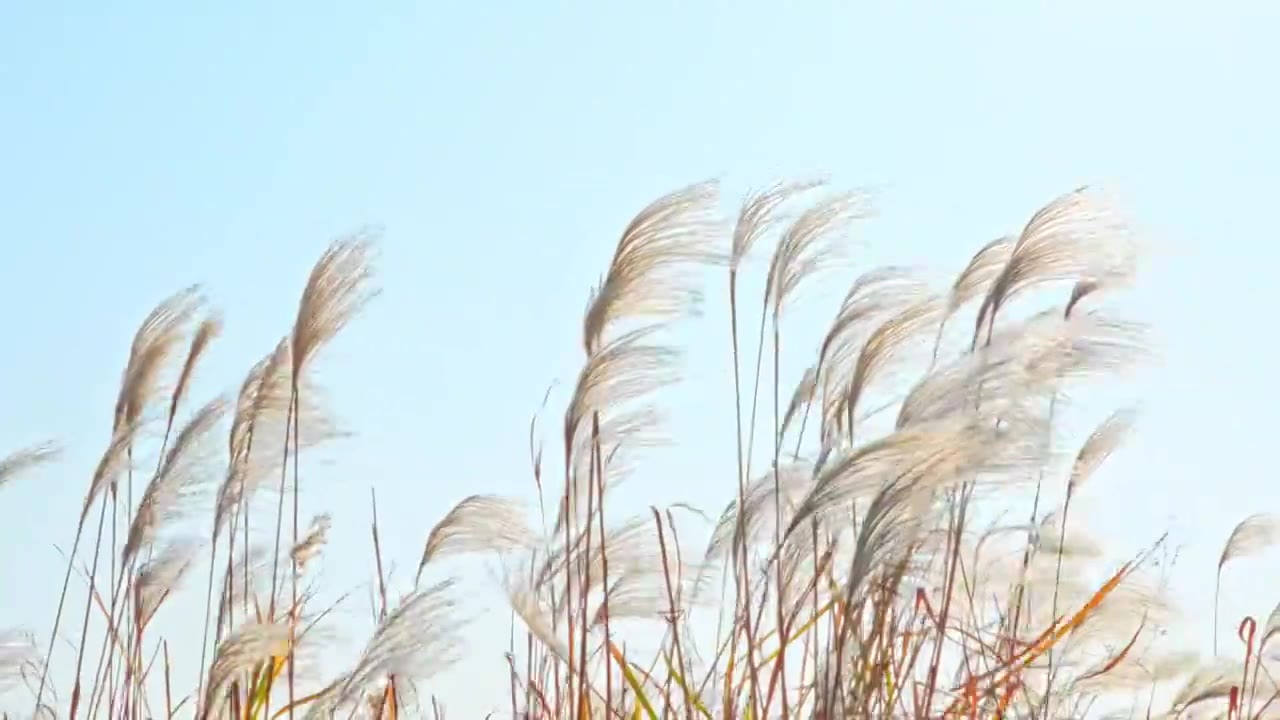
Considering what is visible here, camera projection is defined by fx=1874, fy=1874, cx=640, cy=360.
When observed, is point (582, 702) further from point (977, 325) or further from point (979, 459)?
point (979, 459)

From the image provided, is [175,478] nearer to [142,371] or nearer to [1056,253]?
[142,371]

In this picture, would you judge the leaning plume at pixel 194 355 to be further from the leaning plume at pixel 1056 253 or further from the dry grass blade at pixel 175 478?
the leaning plume at pixel 1056 253

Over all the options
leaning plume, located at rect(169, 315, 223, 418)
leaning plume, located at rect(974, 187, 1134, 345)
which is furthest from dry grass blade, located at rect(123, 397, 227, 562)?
leaning plume, located at rect(974, 187, 1134, 345)

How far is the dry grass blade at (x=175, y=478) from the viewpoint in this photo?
3.22 metres

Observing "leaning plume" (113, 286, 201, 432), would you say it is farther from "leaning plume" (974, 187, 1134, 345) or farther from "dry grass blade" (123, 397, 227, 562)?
"leaning plume" (974, 187, 1134, 345)

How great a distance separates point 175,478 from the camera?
3268 mm

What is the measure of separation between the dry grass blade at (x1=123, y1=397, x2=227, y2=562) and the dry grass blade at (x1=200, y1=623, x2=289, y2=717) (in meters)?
0.75

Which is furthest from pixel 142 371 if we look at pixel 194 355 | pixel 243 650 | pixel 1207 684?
pixel 1207 684

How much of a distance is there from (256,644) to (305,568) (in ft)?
4.14

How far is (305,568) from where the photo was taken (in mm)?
3730

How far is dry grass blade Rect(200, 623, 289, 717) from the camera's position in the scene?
2459 mm

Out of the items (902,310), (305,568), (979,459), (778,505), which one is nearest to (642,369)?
(778,505)

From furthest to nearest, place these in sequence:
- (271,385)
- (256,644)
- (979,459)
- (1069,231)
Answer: (271,385), (1069,231), (256,644), (979,459)

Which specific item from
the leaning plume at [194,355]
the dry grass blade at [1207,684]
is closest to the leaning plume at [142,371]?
the leaning plume at [194,355]
